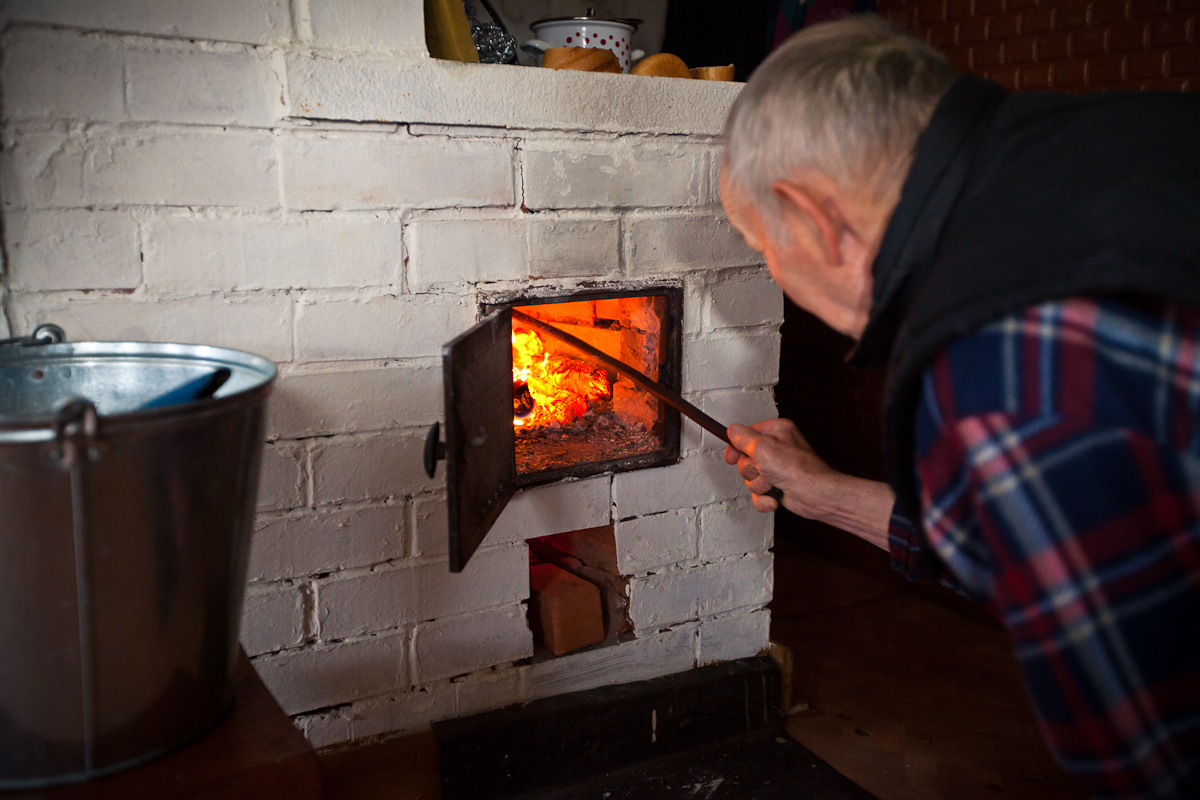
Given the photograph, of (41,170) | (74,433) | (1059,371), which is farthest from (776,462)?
(41,170)

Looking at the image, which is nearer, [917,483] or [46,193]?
[917,483]

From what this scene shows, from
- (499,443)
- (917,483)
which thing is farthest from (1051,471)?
(499,443)

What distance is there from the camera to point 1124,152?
2.60ft

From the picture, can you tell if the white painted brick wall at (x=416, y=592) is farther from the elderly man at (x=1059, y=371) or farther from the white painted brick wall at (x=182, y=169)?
the elderly man at (x=1059, y=371)

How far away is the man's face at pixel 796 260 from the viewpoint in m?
1.04

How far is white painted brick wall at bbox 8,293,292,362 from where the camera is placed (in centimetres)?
140

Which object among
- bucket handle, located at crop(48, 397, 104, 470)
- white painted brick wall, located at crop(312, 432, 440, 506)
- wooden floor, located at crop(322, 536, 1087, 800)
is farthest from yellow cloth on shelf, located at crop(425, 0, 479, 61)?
wooden floor, located at crop(322, 536, 1087, 800)

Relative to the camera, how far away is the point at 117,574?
0.91 metres

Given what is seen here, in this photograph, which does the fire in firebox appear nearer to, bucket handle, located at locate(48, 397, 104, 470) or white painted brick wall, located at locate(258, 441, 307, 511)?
white painted brick wall, located at locate(258, 441, 307, 511)

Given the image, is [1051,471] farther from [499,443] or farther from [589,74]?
[589,74]

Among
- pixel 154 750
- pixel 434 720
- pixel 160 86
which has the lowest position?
pixel 434 720

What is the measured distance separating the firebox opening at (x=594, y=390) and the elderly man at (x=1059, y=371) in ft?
3.28

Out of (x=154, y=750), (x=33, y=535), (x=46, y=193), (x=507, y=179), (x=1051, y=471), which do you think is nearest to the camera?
(x=1051, y=471)

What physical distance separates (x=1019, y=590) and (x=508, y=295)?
3.94 feet
